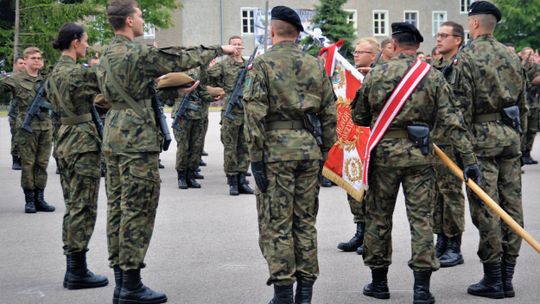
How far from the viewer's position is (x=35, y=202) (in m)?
12.9

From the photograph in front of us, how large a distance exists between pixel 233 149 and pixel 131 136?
704 cm

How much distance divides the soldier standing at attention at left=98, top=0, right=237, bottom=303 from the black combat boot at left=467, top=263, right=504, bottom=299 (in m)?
2.46

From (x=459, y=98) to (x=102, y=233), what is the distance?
4822 millimetres

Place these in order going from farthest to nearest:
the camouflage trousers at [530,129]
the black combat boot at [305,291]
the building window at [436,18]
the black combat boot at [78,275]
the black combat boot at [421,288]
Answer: the building window at [436,18]
the camouflage trousers at [530,129]
the black combat boot at [78,275]
the black combat boot at [421,288]
the black combat boot at [305,291]

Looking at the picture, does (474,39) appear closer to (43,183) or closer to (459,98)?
(459,98)

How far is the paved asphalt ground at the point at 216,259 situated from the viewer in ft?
25.6

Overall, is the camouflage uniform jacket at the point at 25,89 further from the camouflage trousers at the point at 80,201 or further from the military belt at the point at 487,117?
the military belt at the point at 487,117

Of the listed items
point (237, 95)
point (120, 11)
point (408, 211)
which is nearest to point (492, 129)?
point (408, 211)

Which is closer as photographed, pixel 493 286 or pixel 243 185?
pixel 493 286

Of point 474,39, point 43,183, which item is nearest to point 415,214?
point 474,39

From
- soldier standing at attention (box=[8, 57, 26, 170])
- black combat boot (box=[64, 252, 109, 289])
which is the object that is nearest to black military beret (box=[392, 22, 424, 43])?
black combat boot (box=[64, 252, 109, 289])

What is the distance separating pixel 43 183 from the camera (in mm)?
12836

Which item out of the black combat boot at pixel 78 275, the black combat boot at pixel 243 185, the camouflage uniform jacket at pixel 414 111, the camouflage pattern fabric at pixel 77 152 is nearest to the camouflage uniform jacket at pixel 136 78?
the camouflage pattern fabric at pixel 77 152

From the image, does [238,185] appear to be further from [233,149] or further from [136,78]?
[136,78]
